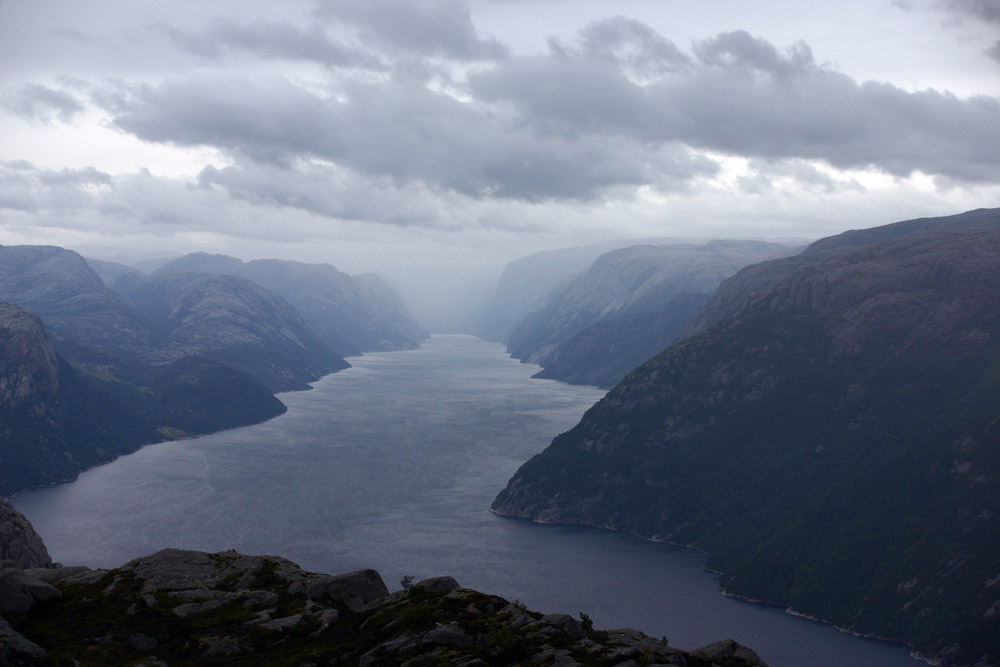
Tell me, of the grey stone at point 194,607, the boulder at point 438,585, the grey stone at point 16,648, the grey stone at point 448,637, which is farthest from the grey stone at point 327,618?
the grey stone at point 16,648

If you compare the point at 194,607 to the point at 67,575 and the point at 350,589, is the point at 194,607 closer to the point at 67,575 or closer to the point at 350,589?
the point at 350,589

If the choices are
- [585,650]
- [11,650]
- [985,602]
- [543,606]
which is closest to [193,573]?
[11,650]

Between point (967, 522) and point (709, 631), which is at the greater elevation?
point (967, 522)

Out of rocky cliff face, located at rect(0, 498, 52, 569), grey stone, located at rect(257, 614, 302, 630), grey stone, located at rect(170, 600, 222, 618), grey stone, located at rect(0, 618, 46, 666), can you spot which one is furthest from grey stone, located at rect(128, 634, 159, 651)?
rocky cliff face, located at rect(0, 498, 52, 569)

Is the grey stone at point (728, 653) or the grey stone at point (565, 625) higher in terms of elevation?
the grey stone at point (565, 625)

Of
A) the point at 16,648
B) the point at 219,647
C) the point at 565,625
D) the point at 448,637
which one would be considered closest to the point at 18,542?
the point at 16,648

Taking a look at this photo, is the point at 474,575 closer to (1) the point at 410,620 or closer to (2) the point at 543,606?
(2) the point at 543,606

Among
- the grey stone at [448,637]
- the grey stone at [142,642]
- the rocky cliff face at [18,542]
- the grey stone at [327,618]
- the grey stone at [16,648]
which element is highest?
the grey stone at [448,637]

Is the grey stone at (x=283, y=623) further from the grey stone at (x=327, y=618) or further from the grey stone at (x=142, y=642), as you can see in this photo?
the grey stone at (x=142, y=642)
